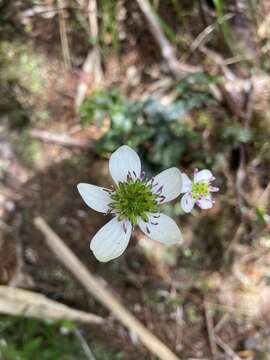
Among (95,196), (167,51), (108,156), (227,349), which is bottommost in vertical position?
(227,349)

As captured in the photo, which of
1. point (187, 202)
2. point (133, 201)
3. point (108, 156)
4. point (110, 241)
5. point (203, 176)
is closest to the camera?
point (110, 241)

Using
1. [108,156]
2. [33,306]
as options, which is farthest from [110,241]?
[33,306]

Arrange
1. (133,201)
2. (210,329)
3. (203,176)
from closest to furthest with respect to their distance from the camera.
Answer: (133,201), (203,176), (210,329)

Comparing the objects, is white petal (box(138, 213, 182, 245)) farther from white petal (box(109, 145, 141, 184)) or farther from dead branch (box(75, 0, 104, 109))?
dead branch (box(75, 0, 104, 109))

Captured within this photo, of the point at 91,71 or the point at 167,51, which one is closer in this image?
the point at 167,51

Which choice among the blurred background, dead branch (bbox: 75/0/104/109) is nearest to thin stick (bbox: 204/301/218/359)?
the blurred background

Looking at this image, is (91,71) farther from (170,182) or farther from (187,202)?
(170,182)
